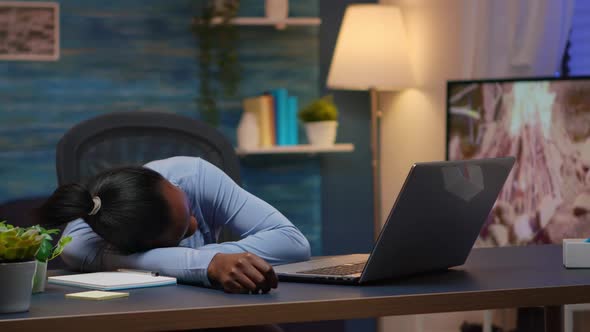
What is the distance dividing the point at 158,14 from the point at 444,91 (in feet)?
4.43

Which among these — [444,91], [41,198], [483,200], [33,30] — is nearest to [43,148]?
[41,198]

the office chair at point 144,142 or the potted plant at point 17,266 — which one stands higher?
the office chair at point 144,142

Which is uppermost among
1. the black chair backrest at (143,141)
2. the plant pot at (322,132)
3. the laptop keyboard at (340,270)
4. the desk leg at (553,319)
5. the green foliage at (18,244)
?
the plant pot at (322,132)

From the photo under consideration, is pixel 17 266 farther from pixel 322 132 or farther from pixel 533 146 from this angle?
pixel 322 132

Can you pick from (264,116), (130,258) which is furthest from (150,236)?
(264,116)

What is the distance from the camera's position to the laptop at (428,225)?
4.66ft

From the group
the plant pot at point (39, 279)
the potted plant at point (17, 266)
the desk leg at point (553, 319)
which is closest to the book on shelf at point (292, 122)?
the desk leg at point (553, 319)

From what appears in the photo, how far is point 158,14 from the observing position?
4.19m

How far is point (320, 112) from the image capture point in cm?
416

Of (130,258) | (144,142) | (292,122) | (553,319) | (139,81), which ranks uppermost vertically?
(139,81)

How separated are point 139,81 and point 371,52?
1.06 meters

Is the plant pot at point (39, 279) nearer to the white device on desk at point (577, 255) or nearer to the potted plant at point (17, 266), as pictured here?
the potted plant at point (17, 266)

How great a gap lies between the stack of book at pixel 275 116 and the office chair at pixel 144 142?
1.60 metres

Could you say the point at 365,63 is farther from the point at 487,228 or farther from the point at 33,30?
the point at 33,30
